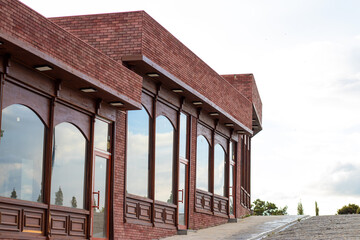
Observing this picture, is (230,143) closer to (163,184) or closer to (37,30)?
(163,184)

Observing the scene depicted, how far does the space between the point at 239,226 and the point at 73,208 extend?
9.85 m

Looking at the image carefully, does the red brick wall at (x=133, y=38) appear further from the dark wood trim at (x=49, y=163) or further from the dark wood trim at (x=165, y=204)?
the dark wood trim at (x=165, y=204)

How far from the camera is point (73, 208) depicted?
16250mm

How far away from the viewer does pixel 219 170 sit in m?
26.5

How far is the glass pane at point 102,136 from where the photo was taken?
17469 mm

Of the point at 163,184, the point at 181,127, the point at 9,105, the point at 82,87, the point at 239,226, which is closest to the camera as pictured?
the point at 9,105

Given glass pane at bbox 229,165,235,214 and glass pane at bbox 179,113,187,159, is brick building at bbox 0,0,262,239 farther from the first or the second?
glass pane at bbox 229,165,235,214

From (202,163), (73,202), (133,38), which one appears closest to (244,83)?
(202,163)

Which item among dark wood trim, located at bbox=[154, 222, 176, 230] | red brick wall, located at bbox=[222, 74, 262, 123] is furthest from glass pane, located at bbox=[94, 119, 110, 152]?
red brick wall, located at bbox=[222, 74, 262, 123]

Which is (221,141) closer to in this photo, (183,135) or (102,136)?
(183,135)

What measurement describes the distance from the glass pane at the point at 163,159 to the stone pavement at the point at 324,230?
3.43 m

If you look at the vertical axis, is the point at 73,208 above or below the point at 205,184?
below

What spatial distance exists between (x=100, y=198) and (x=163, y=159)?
3748 mm

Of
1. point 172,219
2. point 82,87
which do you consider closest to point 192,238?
point 172,219
